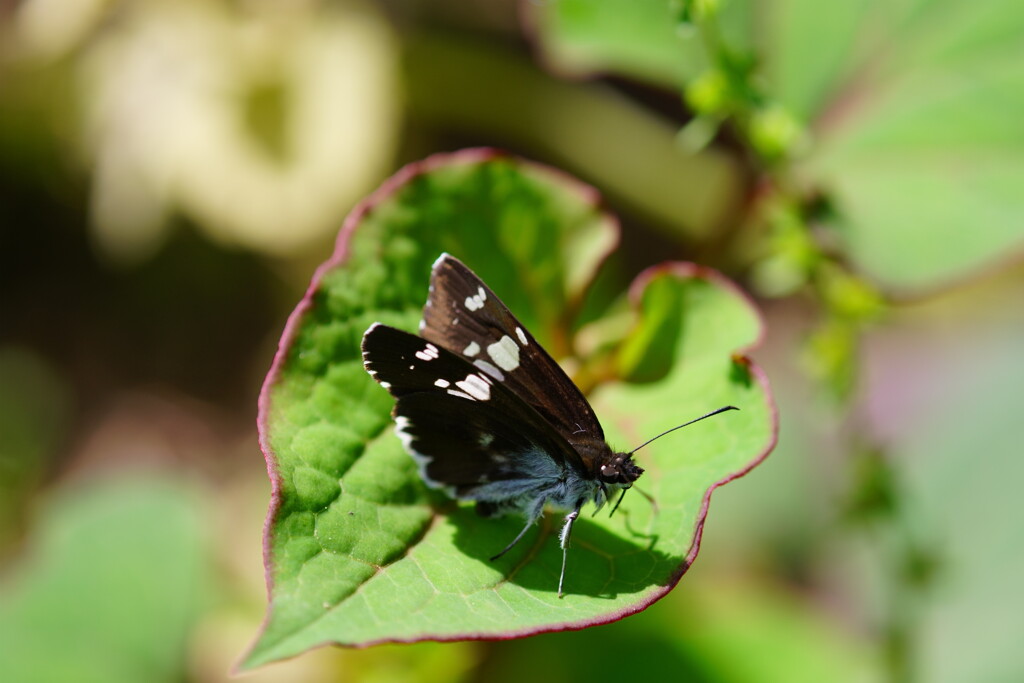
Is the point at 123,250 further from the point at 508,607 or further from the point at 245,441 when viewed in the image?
the point at 508,607

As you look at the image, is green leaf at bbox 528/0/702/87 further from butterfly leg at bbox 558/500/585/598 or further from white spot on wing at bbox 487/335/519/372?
butterfly leg at bbox 558/500/585/598

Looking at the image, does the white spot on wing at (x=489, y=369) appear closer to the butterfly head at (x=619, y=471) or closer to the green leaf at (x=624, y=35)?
the butterfly head at (x=619, y=471)

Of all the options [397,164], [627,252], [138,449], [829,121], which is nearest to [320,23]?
[397,164]

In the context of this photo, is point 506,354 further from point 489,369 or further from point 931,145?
point 931,145

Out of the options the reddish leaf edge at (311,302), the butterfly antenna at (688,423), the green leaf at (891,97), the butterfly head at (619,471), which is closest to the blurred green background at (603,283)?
the green leaf at (891,97)

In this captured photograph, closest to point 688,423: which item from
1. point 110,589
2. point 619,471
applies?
point 619,471

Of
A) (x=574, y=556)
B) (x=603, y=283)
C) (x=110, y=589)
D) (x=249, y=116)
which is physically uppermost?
(x=574, y=556)
